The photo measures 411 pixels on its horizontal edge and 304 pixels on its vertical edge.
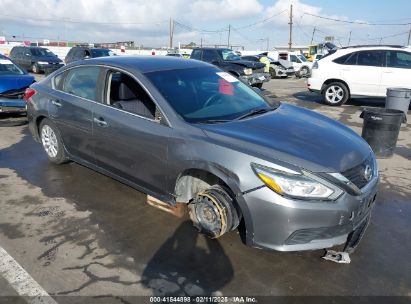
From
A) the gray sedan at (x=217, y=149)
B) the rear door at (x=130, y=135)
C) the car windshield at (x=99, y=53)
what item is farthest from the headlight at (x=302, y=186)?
the car windshield at (x=99, y=53)

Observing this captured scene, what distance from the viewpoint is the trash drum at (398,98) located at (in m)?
8.20

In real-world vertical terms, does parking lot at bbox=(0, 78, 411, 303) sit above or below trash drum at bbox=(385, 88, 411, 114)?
below

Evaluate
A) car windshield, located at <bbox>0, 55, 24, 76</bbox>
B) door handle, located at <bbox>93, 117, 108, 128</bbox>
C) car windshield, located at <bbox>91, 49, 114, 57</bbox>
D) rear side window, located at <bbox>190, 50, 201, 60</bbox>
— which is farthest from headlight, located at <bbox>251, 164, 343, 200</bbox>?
car windshield, located at <bbox>91, 49, 114, 57</bbox>

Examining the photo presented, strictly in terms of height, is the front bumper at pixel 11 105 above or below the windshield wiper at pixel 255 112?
below

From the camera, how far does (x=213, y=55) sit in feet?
49.7

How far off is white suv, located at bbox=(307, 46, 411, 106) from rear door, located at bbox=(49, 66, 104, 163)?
8.37m

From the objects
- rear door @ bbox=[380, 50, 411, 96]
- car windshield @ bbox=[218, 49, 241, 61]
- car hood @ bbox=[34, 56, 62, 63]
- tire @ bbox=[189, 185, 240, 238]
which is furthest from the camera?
car hood @ bbox=[34, 56, 62, 63]

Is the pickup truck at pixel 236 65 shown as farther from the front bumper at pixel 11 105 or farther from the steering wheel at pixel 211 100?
the steering wheel at pixel 211 100

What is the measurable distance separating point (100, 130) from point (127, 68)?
75cm

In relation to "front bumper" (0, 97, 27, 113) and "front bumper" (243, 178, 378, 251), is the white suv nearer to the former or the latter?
"front bumper" (0, 97, 27, 113)

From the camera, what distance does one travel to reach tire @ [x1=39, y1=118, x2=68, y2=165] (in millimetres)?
5041

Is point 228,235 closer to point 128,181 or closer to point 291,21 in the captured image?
point 128,181

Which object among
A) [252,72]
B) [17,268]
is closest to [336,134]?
[17,268]

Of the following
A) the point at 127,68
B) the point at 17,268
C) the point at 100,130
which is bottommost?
the point at 17,268
